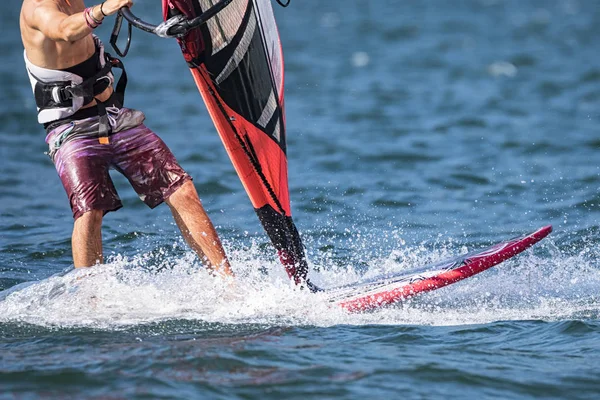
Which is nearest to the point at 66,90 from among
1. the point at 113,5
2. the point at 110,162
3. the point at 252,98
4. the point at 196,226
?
the point at 110,162

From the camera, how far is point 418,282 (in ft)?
18.7

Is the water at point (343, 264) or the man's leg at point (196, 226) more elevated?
the man's leg at point (196, 226)

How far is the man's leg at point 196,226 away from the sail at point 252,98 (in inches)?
23.3

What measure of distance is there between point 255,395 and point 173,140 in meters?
9.28

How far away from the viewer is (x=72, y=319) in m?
5.39

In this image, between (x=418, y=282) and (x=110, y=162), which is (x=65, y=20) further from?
(x=418, y=282)

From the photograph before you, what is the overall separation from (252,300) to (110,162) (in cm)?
117

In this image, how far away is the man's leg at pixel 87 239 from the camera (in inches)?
215

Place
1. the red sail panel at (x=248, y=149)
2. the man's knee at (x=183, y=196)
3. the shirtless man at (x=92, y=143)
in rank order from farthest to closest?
1. the red sail panel at (x=248, y=149)
2. the man's knee at (x=183, y=196)
3. the shirtless man at (x=92, y=143)

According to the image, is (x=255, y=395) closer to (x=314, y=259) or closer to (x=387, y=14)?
(x=314, y=259)

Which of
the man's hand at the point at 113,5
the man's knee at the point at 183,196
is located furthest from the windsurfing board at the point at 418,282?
the man's hand at the point at 113,5

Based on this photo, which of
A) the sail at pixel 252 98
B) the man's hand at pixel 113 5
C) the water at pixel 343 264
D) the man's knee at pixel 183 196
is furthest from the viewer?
the sail at pixel 252 98

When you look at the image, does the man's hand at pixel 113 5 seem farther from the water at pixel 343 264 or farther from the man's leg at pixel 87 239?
the water at pixel 343 264

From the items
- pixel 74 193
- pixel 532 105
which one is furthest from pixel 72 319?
pixel 532 105
